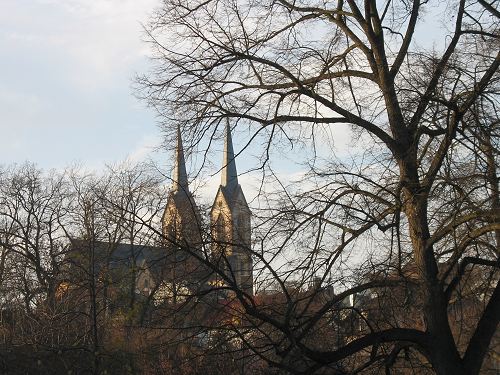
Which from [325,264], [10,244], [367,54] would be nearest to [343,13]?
[367,54]

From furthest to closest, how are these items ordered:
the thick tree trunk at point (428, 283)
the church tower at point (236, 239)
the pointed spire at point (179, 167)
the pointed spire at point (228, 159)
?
the pointed spire at point (228, 159), the pointed spire at point (179, 167), the thick tree trunk at point (428, 283), the church tower at point (236, 239)

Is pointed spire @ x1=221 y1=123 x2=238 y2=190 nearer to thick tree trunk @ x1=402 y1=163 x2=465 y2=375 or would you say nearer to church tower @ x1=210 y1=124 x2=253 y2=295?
church tower @ x1=210 y1=124 x2=253 y2=295

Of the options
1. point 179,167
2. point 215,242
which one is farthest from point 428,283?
point 179,167

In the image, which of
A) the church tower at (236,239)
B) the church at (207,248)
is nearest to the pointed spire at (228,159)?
the church at (207,248)

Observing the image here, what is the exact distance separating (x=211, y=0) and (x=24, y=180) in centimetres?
3366

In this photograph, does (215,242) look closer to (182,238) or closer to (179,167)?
(182,238)

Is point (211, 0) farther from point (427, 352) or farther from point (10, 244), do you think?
point (10, 244)

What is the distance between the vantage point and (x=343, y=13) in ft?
37.8

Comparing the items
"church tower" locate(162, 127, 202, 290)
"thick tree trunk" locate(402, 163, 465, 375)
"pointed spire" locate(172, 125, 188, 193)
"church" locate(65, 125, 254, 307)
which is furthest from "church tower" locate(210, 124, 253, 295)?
"thick tree trunk" locate(402, 163, 465, 375)

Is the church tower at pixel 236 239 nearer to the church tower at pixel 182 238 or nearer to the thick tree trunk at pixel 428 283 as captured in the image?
the church tower at pixel 182 238

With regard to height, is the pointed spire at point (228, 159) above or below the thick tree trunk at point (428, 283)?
above

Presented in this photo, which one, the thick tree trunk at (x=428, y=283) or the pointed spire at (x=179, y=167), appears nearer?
the thick tree trunk at (x=428, y=283)

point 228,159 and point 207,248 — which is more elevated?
point 228,159

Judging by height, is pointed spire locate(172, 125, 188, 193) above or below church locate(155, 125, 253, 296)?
above
